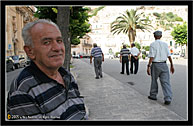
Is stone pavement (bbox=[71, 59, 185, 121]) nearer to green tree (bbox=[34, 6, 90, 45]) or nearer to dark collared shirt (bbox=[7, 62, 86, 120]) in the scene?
dark collared shirt (bbox=[7, 62, 86, 120])

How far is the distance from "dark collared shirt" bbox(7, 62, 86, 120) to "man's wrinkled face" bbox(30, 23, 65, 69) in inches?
→ 2.5

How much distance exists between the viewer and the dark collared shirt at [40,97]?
1061 millimetres

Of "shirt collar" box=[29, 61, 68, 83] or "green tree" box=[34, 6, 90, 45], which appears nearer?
"shirt collar" box=[29, 61, 68, 83]

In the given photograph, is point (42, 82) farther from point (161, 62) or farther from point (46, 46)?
point (161, 62)

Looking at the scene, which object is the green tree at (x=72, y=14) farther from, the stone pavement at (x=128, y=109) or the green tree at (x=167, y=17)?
the stone pavement at (x=128, y=109)

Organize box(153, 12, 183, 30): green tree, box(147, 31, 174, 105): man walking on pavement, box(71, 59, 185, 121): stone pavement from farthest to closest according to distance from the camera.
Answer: box(147, 31, 174, 105): man walking on pavement → box(153, 12, 183, 30): green tree → box(71, 59, 185, 121): stone pavement

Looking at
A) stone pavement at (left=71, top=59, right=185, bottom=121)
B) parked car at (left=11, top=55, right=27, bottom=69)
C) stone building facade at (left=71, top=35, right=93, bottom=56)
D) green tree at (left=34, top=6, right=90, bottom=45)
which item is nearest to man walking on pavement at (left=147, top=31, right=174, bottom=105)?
stone pavement at (left=71, top=59, right=185, bottom=121)

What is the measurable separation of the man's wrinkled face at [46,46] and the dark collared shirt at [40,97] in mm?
64

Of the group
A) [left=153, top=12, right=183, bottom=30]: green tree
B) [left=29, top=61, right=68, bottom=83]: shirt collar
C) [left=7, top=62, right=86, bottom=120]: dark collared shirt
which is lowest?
[left=7, top=62, right=86, bottom=120]: dark collared shirt

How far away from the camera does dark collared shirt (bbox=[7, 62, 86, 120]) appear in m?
1.06

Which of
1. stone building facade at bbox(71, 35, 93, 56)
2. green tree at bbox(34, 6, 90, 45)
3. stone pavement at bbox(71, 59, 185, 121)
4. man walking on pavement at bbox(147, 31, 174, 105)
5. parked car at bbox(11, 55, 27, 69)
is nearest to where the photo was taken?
parked car at bbox(11, 55, 27, 69)

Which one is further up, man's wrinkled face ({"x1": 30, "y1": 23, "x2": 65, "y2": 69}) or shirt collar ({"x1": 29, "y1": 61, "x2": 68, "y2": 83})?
man's wrinkled face ({"x1": 30, "y1": 23, "x2": 65, "y2": 69})

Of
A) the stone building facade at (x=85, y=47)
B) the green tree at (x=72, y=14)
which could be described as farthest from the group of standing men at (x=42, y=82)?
the stone building facade at (x=85, y=47)

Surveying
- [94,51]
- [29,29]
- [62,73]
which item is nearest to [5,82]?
[62,73]
